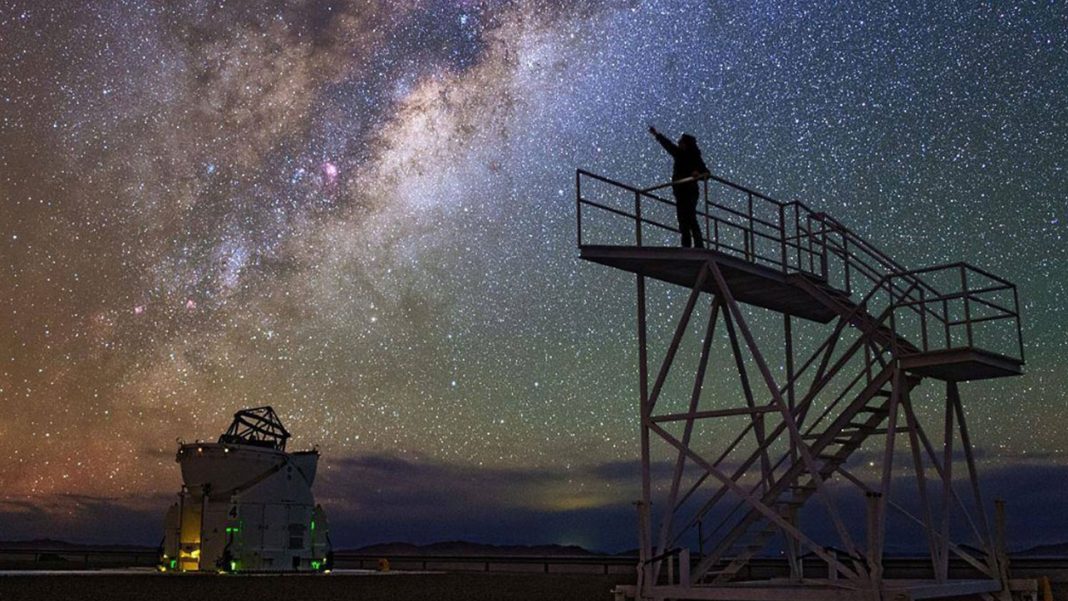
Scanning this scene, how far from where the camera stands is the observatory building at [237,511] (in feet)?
131

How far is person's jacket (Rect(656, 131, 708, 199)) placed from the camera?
2181 cm

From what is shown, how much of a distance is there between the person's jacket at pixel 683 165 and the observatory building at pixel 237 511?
25.2 metres

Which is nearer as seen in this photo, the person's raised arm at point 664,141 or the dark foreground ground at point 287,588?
the person's raised arm at point 664,141

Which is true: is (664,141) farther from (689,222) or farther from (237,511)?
(237,511)

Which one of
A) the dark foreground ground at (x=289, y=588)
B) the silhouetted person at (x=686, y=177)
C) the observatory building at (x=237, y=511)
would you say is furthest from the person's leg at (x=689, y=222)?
the observatory building at (x=237, y=511)

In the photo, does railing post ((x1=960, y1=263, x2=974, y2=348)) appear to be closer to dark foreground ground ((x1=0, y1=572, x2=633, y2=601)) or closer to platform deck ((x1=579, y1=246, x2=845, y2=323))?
platform deck ((x1=579, y1=246, x2=845, y2=323))

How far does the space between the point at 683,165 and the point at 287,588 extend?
65.7 feet

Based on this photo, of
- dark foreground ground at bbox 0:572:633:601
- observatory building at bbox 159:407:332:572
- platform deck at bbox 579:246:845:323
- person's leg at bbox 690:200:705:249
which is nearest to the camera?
platform deck at bbox 579:246:845:323

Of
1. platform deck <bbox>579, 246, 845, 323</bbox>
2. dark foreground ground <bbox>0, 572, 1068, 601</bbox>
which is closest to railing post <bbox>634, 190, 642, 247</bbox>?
platform deck <bbox>579, 246, 845, 323</bbox>

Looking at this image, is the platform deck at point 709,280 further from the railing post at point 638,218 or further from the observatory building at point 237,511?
the observatory building at point 237,511

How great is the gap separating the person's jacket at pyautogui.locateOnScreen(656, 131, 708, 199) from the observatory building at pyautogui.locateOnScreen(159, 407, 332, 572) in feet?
82.8

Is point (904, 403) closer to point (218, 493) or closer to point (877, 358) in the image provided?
point (877, 358)

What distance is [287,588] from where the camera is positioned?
108 feet

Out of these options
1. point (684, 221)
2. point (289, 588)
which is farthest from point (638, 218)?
point (289, 588)
